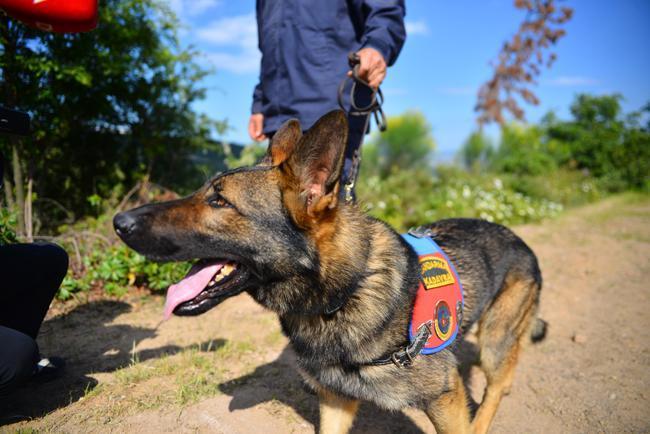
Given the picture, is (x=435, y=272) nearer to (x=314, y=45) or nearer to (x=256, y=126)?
(x=314, y=45)

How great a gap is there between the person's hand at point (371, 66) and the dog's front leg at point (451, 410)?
6.75ft

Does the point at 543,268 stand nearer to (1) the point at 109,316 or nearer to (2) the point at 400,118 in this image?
(1) the point at 109,316

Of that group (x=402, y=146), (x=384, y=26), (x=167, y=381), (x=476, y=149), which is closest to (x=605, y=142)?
(x=476, y=149)

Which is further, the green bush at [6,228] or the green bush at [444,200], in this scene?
the green bush at [444,200]

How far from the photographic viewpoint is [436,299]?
8.15 feet

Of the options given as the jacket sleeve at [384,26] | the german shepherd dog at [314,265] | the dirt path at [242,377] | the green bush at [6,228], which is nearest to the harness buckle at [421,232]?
the german shepherd dog at [314,265]

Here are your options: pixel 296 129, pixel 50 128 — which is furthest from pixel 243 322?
pixel 50 128

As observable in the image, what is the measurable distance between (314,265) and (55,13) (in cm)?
251

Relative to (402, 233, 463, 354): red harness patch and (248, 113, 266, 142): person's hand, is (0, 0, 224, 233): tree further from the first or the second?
(402, 233, 463, 354): red harness patch

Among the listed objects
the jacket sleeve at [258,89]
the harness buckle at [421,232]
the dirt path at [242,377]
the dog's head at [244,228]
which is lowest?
the dirt path at [242,377]

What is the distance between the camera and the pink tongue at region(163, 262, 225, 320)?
6.95 feet

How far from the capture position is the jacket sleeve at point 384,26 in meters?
3.05

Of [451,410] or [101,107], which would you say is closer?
[451,410]

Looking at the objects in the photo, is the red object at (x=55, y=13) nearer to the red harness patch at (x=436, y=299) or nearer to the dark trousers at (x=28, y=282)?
the dark trousers at (x=28, y=282)
